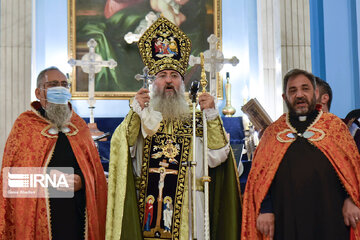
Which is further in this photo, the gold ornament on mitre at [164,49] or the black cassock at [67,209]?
the gold ornament on mitre at [164,49]

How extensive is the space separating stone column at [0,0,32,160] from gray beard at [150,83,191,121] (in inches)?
140

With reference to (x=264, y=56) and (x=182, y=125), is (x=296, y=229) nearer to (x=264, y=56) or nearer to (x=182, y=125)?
(x=182, y=125)

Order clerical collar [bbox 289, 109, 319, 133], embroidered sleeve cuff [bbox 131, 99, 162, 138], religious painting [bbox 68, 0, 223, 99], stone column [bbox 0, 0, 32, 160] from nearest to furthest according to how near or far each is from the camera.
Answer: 1. clerical collar [bbox 289, 109, 319, 133]
2. embroidered sleeve cuff [bbox 131, 99, 162, 138]
3. stone column [bbox 0, 0, 32, 160]
4. religious painting [bbox 68, 0, 223, 99]

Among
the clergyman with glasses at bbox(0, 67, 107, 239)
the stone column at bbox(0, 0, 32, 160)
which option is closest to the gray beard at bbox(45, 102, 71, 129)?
the clergyman with glasses at bbox(0, 67, 107, 239)

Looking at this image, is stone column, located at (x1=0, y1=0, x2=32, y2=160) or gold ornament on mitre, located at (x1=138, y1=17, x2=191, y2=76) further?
stone column, located at (x1=0, y1=0, x2=32, y2=160)

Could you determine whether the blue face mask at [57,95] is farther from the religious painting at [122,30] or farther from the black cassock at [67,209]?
the religious painting at [122,30]

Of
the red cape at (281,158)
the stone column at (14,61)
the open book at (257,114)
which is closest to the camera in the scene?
the red cape at (281,158)

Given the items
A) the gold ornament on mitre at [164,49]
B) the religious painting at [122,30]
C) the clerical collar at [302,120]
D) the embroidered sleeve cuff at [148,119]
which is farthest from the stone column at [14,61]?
the clerical collar at [302,120]

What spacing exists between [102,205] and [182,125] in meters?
0.94

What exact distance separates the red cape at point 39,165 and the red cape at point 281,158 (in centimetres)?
124

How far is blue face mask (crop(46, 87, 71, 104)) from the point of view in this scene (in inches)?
193

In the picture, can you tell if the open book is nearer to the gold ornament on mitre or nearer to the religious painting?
the gold ornament on mitre

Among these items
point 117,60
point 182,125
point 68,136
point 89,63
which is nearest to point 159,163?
point 182,125

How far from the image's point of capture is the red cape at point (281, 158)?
14.1 ft
